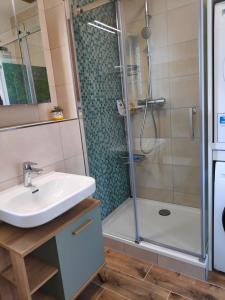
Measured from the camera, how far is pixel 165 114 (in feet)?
7.20

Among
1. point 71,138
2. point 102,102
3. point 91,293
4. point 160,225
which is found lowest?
point 91,293

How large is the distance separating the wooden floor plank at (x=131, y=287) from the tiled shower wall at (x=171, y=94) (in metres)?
0.94

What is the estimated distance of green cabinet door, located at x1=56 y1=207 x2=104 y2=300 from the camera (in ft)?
3.93

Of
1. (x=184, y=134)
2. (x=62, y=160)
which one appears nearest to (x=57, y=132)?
(x=62, y=160)

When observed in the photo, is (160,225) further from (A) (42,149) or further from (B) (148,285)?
(A) (42,149)

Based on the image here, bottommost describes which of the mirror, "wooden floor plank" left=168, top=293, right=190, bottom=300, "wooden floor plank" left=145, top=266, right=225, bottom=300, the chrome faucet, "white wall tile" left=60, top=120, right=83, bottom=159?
"wooden floor plank" left=168, top=293, right=190, bottom=300

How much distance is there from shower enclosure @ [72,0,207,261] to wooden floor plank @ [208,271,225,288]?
185 mm

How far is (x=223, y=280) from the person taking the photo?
60.4 inches

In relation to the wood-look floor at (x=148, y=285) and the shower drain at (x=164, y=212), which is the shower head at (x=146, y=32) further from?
the wood-look floor at (x=148, y=285)

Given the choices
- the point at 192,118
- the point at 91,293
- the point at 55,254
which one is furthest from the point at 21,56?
the point at 91,293

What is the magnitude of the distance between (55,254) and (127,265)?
814mm

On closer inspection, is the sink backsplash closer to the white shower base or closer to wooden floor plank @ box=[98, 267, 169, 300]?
the white shower base

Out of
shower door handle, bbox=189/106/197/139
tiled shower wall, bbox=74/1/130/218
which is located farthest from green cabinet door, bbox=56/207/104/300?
shower door handle, bbox=189/106/197/139

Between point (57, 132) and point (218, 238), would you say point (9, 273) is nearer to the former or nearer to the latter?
point (57, 132)
